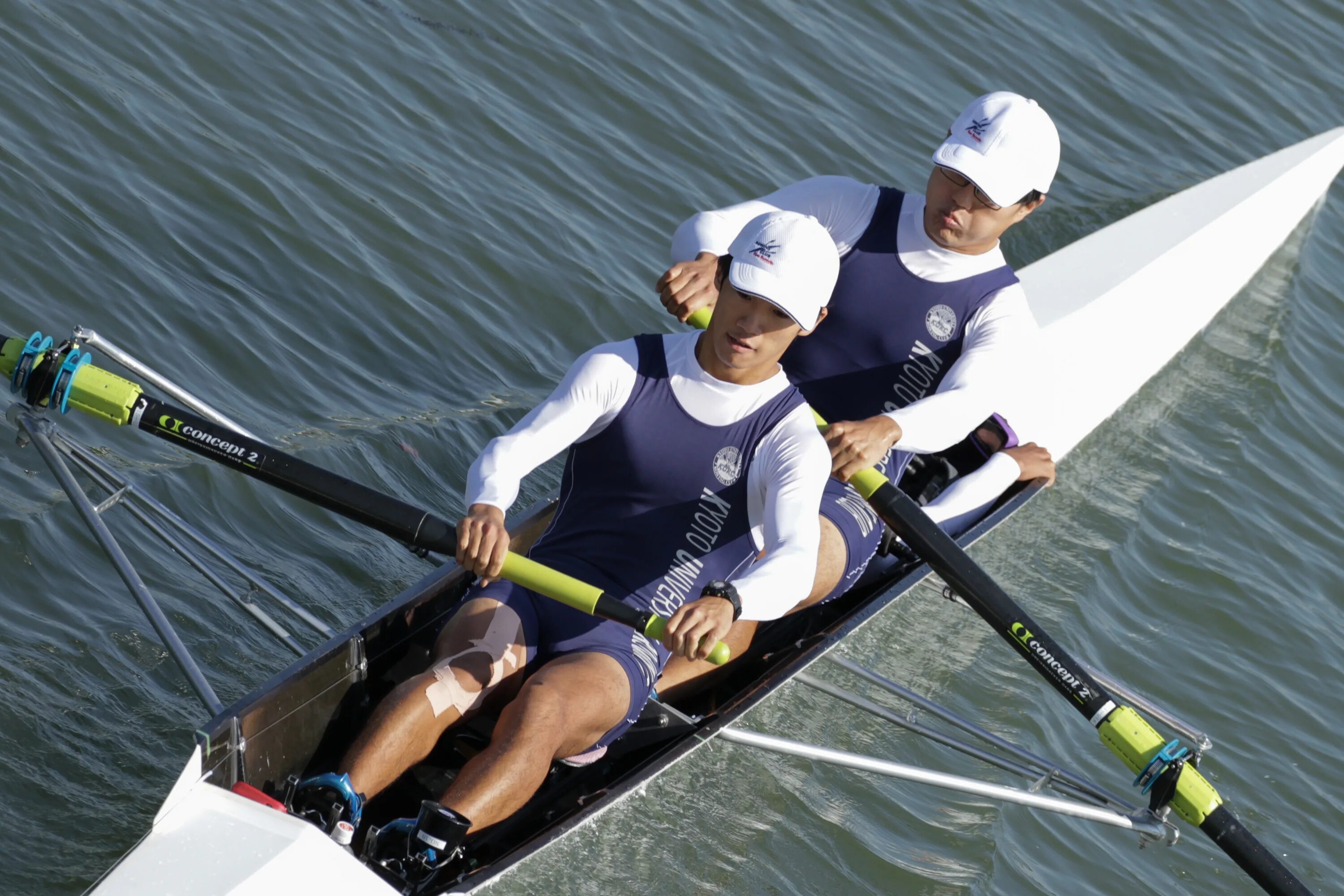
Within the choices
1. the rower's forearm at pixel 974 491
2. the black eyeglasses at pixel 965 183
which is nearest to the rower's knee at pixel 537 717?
the rower's forearm at pixel 974 491

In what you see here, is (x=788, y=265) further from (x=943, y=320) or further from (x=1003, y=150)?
(x=943, y=320)

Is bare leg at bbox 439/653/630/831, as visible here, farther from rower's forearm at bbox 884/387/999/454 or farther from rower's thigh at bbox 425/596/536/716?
rower's forearm at bbox 884/387/999/454

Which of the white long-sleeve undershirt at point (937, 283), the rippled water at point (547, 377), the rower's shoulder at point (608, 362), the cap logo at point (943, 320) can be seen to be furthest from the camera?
the cap logo at point (943, 320)

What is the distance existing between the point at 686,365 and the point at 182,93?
3.81m

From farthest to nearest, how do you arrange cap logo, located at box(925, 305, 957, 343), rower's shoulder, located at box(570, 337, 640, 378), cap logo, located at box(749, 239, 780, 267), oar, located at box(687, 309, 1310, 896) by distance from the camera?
cap logo, located at box(925, 305, 957, 343), oar, located at box(687, 309, 1310, 896), rower's shoulder, located at box(570, 337, 640, 378), cap logo, located at box(749, 239, 780, 267)

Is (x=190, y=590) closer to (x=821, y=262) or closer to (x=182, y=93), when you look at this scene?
(x=821, y=262)

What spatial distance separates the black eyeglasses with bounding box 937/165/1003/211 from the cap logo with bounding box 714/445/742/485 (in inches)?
53.7

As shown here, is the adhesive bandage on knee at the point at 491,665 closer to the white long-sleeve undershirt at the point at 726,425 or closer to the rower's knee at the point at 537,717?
the rower's knee at the point at 537,717

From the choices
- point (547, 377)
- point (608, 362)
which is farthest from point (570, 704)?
point (547, 377)

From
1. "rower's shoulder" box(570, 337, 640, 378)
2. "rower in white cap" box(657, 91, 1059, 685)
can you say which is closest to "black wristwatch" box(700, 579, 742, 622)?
"rower's shoulder" box(570, 337, 640, 378)

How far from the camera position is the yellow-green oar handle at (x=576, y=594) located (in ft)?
11.0

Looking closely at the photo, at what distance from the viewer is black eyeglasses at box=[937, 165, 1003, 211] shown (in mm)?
4512

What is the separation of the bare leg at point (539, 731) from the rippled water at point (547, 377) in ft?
1.39

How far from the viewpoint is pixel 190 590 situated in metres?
4.46
